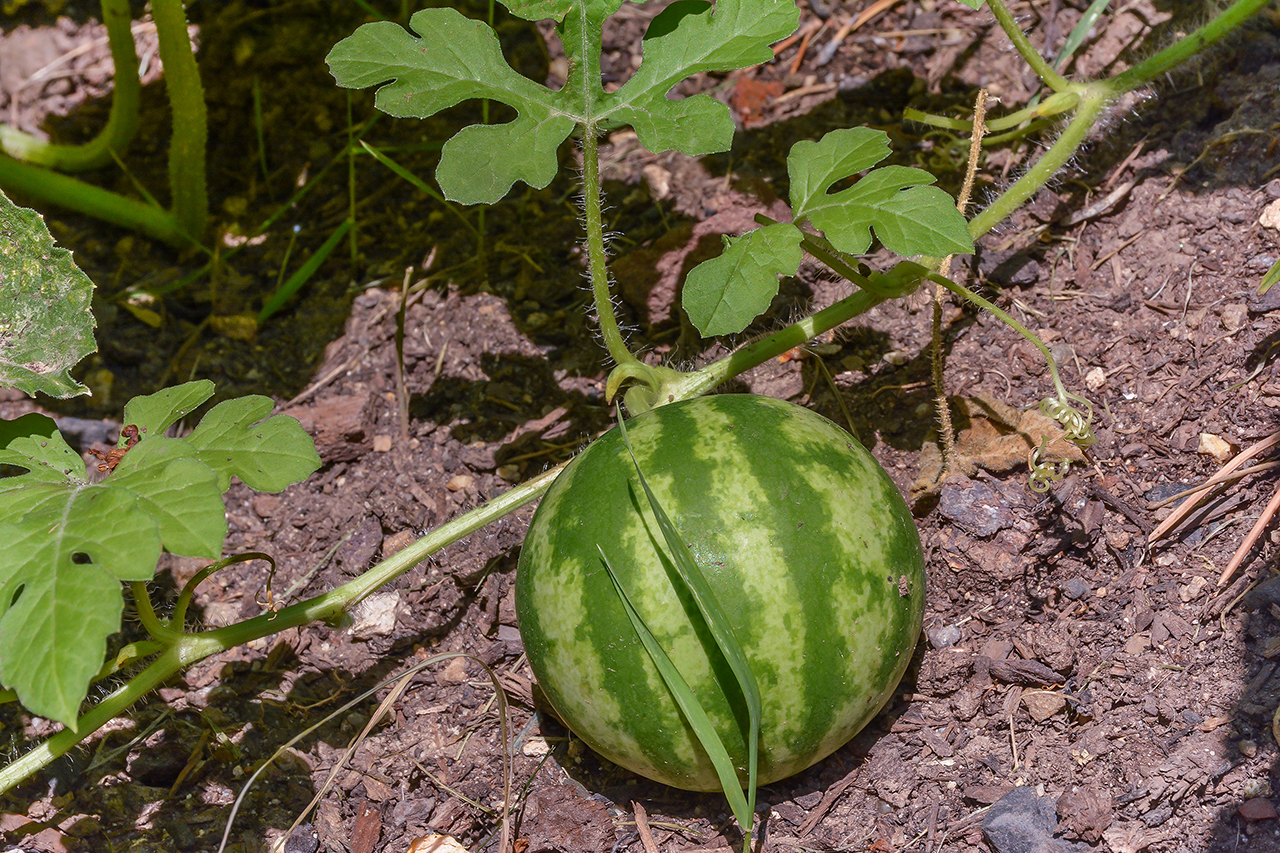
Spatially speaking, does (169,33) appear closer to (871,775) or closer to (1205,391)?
(871,775)

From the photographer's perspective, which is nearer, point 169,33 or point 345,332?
A: point 169,33

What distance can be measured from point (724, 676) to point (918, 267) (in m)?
1.09

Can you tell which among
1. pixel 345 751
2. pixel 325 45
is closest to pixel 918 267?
pixel 345 751

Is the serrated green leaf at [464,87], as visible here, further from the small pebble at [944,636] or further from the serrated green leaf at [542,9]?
the small pebble at [944,636]

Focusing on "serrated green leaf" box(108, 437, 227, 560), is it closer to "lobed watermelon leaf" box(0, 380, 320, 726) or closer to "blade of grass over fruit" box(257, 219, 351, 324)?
"lobed watermelon leaf" box(0, 380, 320, 726)

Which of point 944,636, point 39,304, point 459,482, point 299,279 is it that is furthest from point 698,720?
point 299,279

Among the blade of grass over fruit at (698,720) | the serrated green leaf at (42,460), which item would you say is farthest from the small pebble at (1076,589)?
the serrated green leaf at (42,460)

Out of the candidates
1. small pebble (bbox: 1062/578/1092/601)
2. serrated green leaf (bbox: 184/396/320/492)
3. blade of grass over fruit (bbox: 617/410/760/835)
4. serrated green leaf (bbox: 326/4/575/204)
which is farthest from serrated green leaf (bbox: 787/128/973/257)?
serrated green leaf (bbox: 184/396/320/492)

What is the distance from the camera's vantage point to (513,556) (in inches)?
105

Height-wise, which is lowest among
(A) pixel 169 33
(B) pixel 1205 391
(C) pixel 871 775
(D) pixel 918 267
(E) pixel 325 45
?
(C) pixel 871 775

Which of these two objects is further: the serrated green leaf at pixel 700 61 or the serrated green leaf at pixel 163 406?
the serrated green leaf at pixel 700 61

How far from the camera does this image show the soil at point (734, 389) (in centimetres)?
217

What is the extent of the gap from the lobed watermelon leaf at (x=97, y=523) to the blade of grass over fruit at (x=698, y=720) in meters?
0.75

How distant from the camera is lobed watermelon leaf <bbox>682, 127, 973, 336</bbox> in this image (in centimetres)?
204
